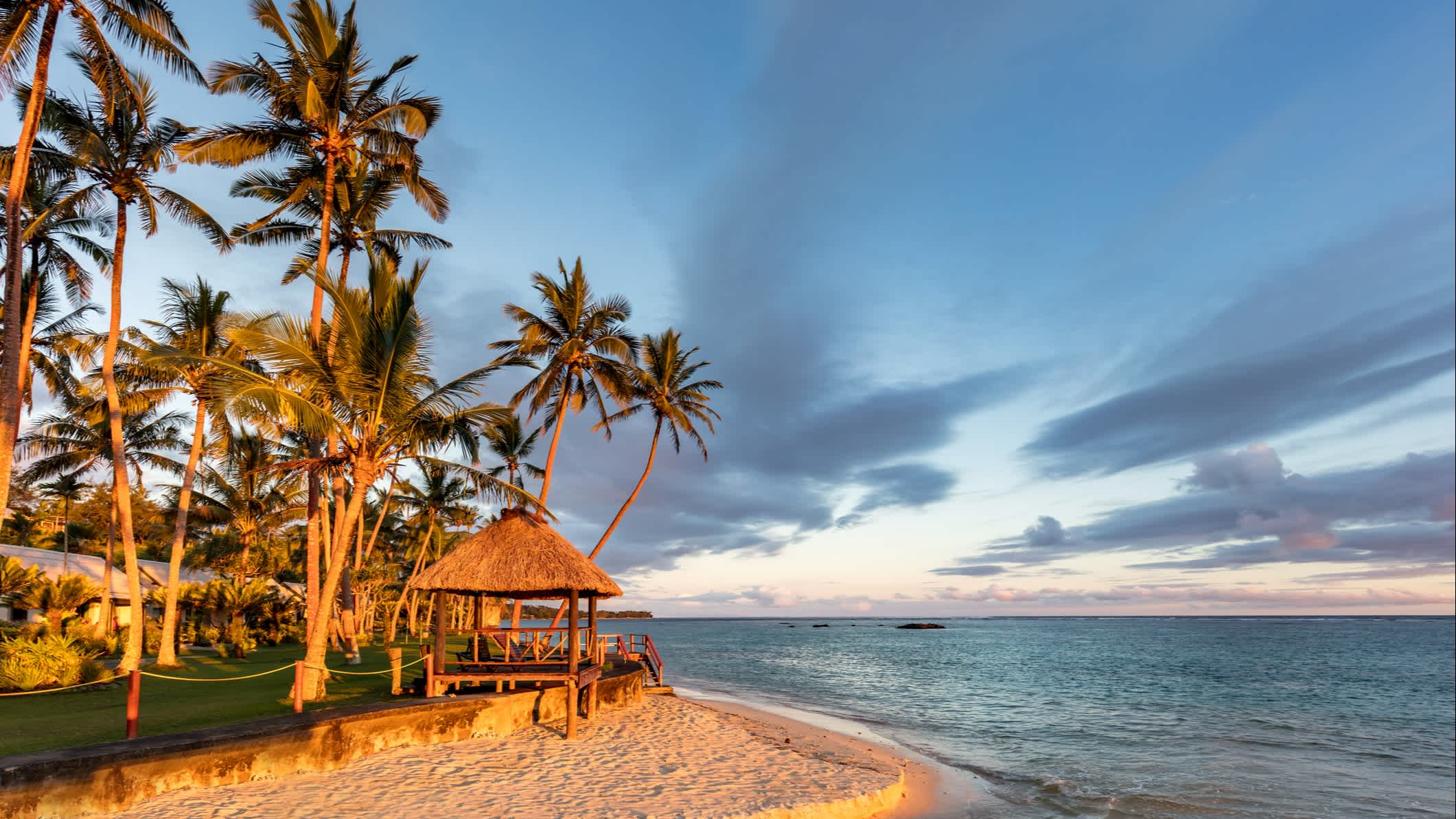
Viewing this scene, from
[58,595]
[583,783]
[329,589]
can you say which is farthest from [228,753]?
[58,595]

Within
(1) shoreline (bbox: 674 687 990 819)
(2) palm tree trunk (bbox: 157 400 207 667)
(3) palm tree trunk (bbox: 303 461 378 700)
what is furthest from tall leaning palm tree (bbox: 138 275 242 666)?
(1) shoreline (bbox: 674 687 990 819)

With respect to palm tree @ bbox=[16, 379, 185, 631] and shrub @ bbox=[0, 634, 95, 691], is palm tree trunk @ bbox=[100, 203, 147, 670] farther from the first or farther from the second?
palm tree @ bbox=[16, 379, 185, 631]

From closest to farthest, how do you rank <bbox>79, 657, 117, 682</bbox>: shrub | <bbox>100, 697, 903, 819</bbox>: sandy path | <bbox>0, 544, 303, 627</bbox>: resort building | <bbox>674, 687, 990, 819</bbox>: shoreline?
<bbox>100, 697, 903, 819</bbox>: sandy path < <bbox>674, 687, 990, 819</bbox>: shoreline < <bbox>79, 657, 117, 682</bbox>: shrub < <bbox>0, 544, 303, 627</bbox>: resort building

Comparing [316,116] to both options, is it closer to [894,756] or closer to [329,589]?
[329,589]

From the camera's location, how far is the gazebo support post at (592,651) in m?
14.5

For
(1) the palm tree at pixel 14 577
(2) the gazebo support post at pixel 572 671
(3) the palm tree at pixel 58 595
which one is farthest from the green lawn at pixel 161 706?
(1) the palm tree at pixel 14 577

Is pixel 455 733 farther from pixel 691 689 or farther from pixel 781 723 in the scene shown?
pixel 691 689

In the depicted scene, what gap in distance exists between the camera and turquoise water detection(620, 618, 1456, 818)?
1418 cm

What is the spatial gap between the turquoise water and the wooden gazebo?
25.5 ft

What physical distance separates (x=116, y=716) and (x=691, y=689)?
21221mm

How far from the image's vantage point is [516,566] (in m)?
14.3

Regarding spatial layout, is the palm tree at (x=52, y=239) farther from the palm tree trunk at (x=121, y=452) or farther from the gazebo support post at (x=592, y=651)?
the gazebo support post at (x=592, y=651)

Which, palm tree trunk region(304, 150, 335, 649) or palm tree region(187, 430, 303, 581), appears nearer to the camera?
palm tree trunk region(304, 150, 335, 649)

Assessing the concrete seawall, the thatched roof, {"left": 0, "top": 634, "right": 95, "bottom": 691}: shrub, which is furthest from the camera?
the thatched roof
